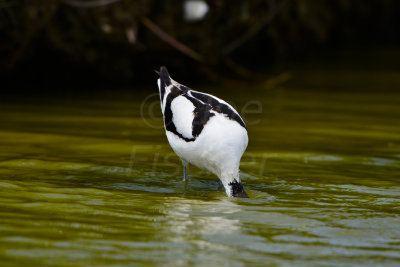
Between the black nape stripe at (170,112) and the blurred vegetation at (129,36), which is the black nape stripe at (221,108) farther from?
the blurred vegetation at (129,36)

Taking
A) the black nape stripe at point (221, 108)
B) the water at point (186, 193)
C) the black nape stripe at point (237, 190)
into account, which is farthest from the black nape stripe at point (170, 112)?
the black nape stripe at point (237, 190)

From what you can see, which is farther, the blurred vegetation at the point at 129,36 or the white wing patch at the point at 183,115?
the blurred vegetation at the point at 129,36

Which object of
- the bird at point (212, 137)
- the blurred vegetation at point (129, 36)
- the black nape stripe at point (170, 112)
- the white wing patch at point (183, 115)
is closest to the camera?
the bird at point (212, 137)

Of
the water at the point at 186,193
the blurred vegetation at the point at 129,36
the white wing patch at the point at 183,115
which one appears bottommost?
the water at the point at 186,193

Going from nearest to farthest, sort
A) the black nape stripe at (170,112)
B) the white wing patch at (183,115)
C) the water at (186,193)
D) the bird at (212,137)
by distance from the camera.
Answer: the water at (186,193)
the bird at (212,137)
the white wing patch at (183,115)
the black nape stripe at (170,112)

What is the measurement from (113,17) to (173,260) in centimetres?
830

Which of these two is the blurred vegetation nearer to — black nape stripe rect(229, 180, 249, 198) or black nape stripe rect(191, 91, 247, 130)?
black nape stripe rect(191, 91, 247, 130)

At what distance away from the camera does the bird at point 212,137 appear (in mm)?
6043

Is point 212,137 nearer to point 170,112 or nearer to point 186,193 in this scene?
point 186,193

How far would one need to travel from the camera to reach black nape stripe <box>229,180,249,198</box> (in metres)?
6.04

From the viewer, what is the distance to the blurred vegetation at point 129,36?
1139 centimetres

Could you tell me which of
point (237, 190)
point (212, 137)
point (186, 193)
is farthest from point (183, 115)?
point (237, 190)

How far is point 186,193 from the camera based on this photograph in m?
6.14

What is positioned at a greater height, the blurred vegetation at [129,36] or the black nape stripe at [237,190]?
the blurred vegetation at [129,36]
